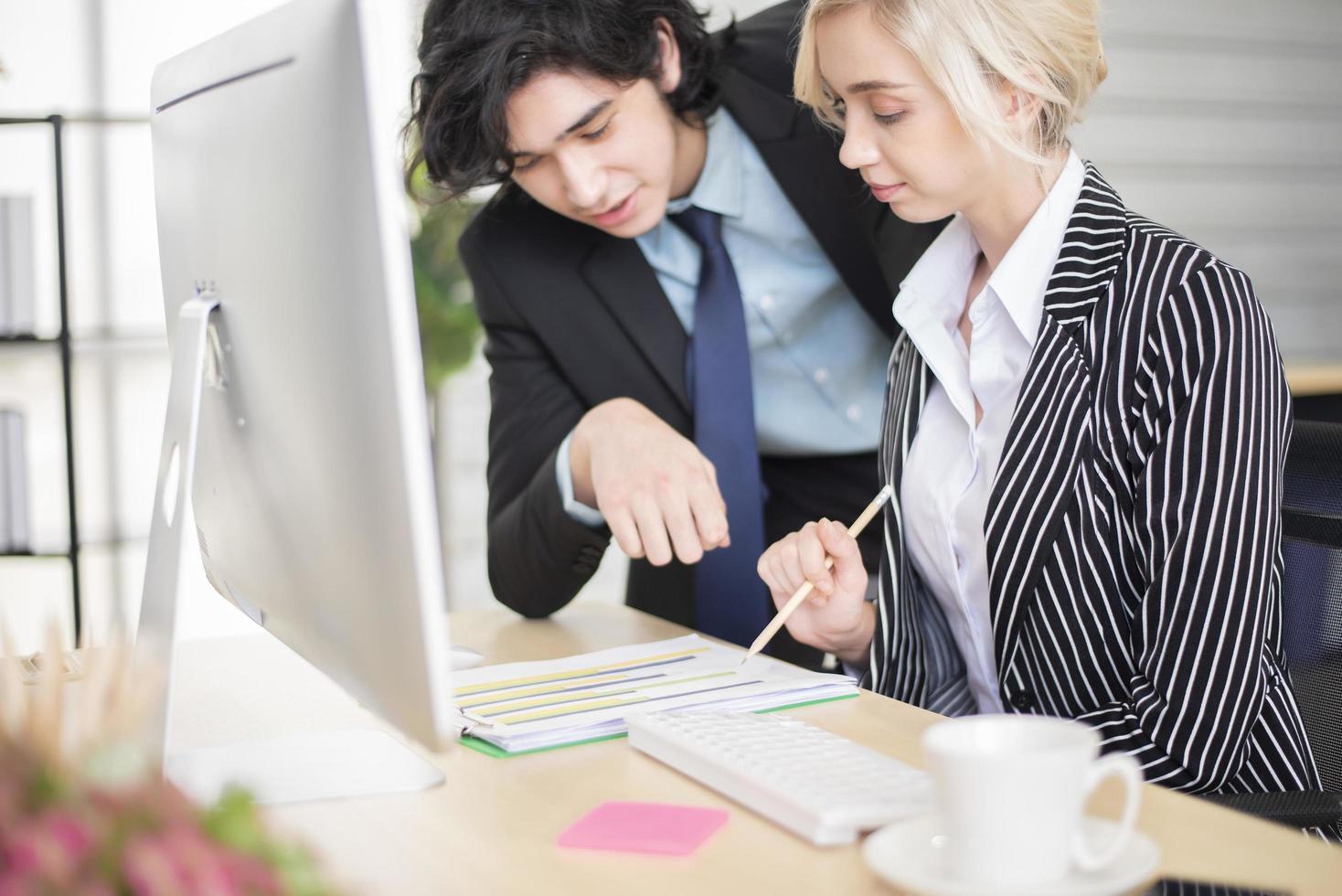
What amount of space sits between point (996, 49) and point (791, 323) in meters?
0.60

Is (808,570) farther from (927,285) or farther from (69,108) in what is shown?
(69,108)

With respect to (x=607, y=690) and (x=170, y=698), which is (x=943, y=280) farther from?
(x=170, y=698)

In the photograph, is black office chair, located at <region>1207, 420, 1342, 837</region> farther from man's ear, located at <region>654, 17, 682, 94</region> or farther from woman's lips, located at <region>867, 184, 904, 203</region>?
man's ear, located at <region>654, 17, 682, 94</region>

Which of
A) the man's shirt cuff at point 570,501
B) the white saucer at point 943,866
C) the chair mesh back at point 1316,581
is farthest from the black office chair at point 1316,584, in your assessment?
the man's shirt cuff at point 570,501

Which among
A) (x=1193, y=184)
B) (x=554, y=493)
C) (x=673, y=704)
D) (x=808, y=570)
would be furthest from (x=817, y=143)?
(x=1193, y=184)

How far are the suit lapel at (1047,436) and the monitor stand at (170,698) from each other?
556 mm

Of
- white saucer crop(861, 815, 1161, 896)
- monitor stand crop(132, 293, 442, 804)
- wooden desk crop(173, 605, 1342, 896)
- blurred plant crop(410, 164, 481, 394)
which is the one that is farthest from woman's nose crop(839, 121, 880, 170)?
blurred plant crop(410, 164, 481, 394)

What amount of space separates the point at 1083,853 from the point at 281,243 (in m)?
0.57

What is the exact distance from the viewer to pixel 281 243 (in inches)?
31.4

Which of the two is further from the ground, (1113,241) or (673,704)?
(1113,241)

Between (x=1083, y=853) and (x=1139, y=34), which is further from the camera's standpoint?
(x=1139, y=34)

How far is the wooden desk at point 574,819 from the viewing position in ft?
2.36

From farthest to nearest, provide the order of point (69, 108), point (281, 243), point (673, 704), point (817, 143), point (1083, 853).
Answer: point (69, 108) < point (817, 143) < point (673, 704) < point (281, 243) < point (1083, 853)

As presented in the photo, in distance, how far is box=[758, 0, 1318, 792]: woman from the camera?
107 cm
